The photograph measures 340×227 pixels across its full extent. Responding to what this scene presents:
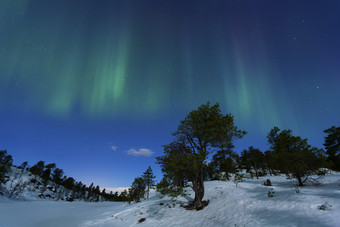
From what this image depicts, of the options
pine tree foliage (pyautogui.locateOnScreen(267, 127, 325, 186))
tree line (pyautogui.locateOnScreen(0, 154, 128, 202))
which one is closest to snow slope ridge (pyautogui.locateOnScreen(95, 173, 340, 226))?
pine tree foliage (pyautogui.locateOnScreen(267, 127, 325, 186))

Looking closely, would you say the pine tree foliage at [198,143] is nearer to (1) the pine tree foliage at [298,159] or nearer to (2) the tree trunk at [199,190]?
(2) the tree trunk at [199,190]

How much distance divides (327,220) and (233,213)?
6387 millimetres

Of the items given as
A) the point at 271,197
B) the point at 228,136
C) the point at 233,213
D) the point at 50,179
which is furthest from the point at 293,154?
the point at 50,179

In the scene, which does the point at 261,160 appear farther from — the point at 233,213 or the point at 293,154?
the point at 233,213

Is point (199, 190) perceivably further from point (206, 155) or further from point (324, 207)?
point (324, 207)

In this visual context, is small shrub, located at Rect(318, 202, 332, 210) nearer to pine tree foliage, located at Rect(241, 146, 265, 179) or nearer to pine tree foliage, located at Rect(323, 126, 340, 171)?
pine tree foliage, located at Rect(323, 126, 340, 171)

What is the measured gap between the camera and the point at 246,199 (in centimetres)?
1511

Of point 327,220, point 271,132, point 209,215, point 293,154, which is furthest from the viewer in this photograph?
point 271,132

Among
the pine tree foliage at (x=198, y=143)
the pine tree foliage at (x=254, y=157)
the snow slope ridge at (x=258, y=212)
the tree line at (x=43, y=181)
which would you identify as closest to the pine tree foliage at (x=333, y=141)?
the pine tree foliage at (x=254, y=157)

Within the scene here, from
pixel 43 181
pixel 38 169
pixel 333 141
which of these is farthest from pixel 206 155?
pixel 38 169

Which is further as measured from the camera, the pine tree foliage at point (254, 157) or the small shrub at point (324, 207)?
the pine tree foliage at point (254, 157)

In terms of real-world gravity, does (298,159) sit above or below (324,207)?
above

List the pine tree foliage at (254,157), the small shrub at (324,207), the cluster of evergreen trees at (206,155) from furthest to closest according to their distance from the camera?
the pine tree foliage at (254,157) → the cluster of evergreen trees at (206,155) → the small shrub at (324,207)

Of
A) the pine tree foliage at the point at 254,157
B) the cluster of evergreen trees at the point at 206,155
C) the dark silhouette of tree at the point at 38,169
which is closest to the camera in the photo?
the cluster of evergreen trees at the point at 206,155
